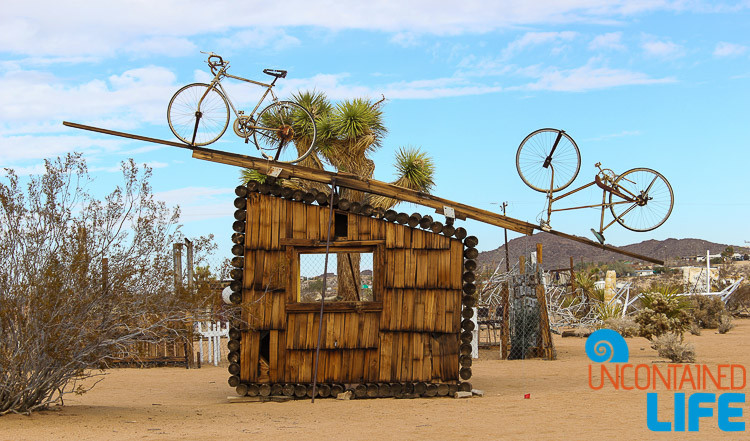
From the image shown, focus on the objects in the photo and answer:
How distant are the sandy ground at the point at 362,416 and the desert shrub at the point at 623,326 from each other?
864 centimetres

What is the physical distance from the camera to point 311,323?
11.8 m

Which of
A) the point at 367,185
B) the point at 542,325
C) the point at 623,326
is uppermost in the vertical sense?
the point at 367,185

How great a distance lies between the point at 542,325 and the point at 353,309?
7.44 meters

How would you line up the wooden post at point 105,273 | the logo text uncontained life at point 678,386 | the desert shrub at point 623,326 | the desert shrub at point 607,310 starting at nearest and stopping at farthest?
the logo text uncontained life at point 678,386 → the wooden post at point 105,273 → the desert shrub at point 623,326 → the desert shrub at point 607,310

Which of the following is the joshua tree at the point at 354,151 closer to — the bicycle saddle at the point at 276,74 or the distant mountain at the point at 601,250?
the bicycle saddle at the point at 276,74

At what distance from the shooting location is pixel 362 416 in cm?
991

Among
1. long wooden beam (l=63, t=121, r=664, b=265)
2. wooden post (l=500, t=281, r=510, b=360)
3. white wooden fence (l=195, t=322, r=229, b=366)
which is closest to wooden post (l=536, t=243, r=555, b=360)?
wooden post (l=500, t=281, r=510, b=360)

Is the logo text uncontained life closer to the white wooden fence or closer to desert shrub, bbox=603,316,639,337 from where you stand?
desert shrub, bbox=603,316,639,337

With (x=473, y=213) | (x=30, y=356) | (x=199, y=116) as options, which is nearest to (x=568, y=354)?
(x=473, y=213)

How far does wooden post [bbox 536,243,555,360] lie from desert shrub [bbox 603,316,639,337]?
625 centimetres

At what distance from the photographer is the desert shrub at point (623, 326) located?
76.4 ft

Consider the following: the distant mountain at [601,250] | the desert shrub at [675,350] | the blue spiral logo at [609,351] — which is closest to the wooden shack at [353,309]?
the blue spiral logo at [609,351]

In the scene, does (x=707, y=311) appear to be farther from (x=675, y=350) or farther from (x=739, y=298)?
(x=675, y=350)

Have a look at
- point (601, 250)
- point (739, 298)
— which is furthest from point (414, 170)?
point (601, 250)
